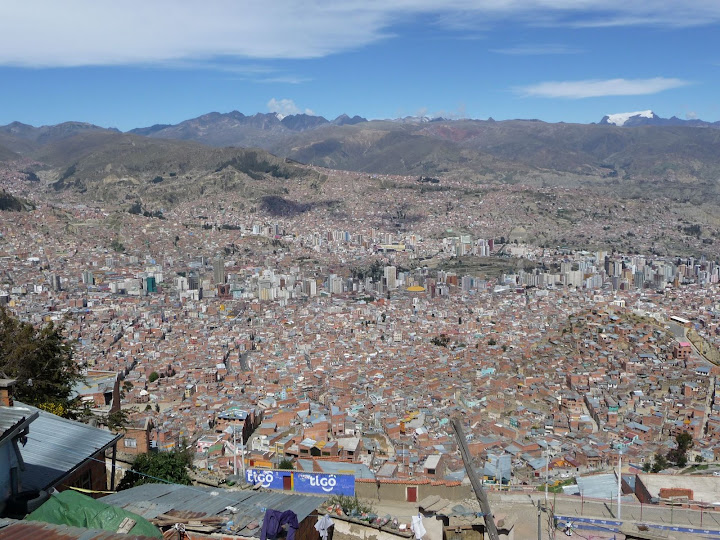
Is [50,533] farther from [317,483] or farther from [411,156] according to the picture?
[411,156]

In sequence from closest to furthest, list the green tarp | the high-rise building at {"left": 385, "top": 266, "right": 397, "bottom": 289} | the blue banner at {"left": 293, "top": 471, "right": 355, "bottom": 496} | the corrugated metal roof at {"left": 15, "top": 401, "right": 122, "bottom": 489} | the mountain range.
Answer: the green tarp
the corrugated metal roof at {"left": 15, "top": 401, "right": 122, "bottom": 489}
the blue banner at {"left": 293, "top": 471, "right": 355, "bottom": 496}
the high-rise building at {"left": 385, "top": 266, "right": 397, "bottom": 289}
the mountain range

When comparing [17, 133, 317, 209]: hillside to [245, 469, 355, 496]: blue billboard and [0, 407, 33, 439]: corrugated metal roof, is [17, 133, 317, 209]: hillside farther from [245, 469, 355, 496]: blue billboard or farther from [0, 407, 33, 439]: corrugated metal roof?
[0, 407, 33, 439]: corrugated metal roof

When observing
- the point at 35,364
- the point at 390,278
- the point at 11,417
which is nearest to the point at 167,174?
the point at 390,278

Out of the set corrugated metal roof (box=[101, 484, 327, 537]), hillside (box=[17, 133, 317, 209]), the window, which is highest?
hillside (box=[17, 133, 317, 209])

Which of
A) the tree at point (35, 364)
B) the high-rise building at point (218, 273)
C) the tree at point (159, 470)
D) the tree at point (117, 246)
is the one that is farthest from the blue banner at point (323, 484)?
the tree at point (117, 246)

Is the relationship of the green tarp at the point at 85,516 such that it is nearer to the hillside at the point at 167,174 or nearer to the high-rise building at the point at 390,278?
the high-rise building at the point at 390,278

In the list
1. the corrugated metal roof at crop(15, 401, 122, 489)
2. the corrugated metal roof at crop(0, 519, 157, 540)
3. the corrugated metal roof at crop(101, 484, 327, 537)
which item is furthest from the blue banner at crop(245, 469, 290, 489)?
the corrugated metal roof at crop(0, 519, 157, 540)
